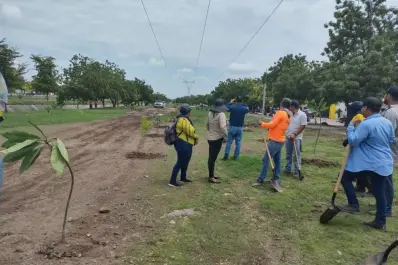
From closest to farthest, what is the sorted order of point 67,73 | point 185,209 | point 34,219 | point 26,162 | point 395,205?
point 26,162, point 34,219, point 185,209, point 395,205, point 67,73

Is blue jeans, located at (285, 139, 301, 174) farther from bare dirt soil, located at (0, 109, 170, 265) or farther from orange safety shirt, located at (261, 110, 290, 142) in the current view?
bare dirt soil, located at (0, 109, 170, 265)

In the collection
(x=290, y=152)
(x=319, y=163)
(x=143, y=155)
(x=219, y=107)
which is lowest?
(x=143, y=155)

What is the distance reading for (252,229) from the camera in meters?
4.80

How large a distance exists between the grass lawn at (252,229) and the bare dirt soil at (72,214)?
380mm

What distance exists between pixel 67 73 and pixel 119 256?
55.6 m

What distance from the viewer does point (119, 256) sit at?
380 cm

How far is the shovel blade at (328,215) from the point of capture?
4.93 meters

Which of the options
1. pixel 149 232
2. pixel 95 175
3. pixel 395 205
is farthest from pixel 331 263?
pixel 95 175

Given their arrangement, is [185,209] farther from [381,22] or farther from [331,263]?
[381,22]

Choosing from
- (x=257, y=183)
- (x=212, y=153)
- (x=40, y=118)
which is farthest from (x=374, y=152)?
(x=40, y=118)

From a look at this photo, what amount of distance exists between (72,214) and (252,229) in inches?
101

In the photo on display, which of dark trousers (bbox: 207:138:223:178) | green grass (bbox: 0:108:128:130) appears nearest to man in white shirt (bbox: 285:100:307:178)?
dark trousers (bbox: 207:138:223:178)

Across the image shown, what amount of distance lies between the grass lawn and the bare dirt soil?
1.25 feet

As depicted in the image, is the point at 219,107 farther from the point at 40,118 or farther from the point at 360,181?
the point at 40,118
